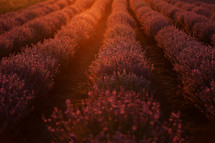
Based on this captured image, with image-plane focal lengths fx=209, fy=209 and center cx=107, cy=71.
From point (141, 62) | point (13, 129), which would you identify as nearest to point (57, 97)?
point (13, 129)

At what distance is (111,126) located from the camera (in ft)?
6.29

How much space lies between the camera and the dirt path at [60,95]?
279 centimetres

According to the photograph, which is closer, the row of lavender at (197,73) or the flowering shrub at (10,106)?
the flowering shrub at (10,106)

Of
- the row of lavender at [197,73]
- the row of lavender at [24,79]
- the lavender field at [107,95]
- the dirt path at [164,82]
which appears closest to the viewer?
the lavender field at [107,95]

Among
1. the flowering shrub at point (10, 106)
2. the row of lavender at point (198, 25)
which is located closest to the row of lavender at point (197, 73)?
the row of lavender at point (198, 25)

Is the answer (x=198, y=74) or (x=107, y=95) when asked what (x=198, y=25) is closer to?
(x=198, y=74)

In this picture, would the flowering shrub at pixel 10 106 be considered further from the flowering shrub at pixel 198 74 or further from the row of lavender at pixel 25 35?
the row of lavender at pixel 25 35

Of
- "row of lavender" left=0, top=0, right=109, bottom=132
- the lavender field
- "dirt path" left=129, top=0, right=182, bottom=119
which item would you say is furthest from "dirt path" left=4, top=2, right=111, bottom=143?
"dirt path" left=129, top=0, right=182, bottom=119

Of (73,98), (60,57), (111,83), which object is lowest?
(73,98)

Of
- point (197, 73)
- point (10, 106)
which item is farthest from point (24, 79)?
point (197, 73)

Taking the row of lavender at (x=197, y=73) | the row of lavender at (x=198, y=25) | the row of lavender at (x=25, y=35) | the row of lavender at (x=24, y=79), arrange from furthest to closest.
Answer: the row of lavender at (x=198, y=25) < the row of lavender at (x=25, y=35) < the row of lavender at (x=197, y=73) < the row of lavender at (x=24, y=79)

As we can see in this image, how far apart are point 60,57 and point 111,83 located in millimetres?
2335

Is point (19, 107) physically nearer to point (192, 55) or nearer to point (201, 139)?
point (201, 139)

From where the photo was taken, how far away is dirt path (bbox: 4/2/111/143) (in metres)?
2.79
